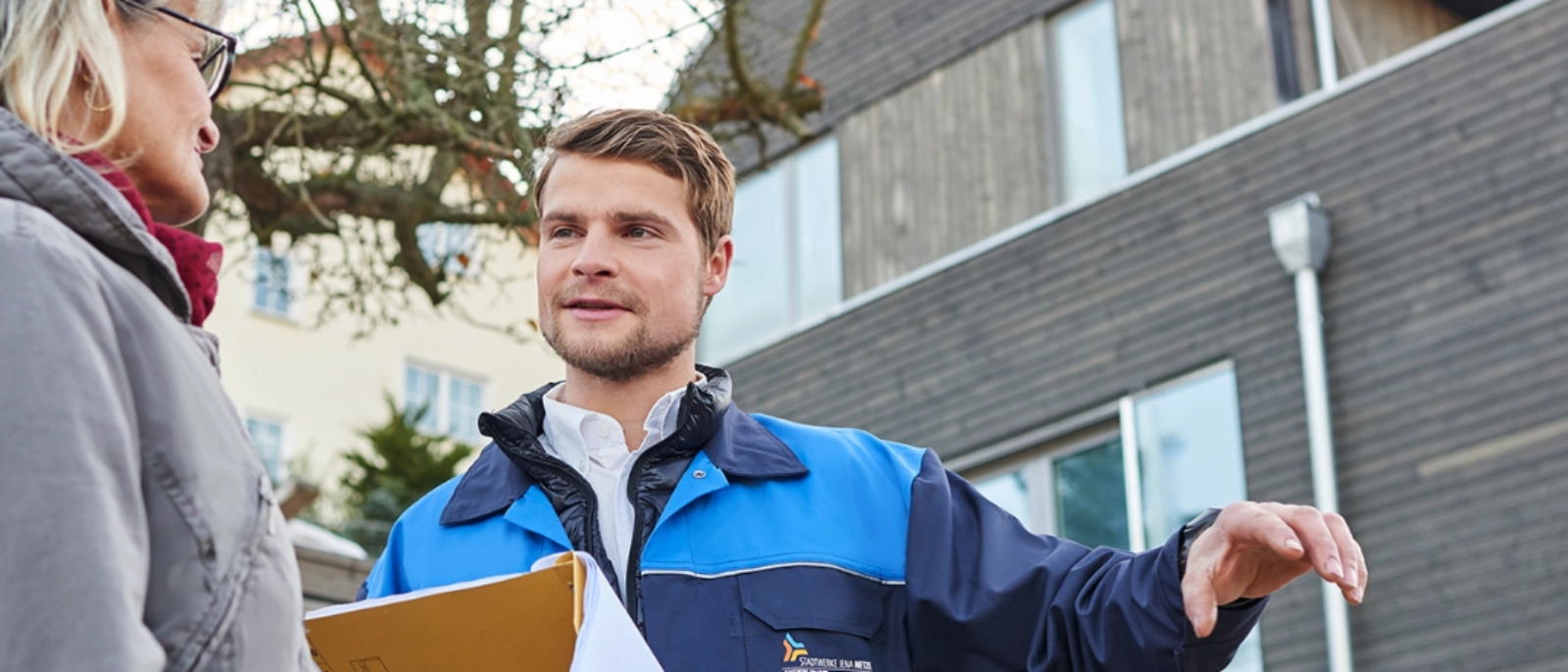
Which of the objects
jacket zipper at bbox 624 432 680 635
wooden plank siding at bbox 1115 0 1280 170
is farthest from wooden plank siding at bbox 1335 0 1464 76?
jacket zipper at bbox 624 432 680 635

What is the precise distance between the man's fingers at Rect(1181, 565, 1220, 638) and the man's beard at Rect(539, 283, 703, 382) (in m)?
1.09

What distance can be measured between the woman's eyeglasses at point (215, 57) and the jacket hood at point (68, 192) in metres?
0.43

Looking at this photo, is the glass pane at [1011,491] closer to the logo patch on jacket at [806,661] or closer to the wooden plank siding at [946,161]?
the wooden plank siding at [946,161]

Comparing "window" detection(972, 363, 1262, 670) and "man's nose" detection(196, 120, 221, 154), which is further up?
"window" detection(972, 363, 1262, 670)

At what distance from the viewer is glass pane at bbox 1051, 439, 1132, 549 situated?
1057 cm

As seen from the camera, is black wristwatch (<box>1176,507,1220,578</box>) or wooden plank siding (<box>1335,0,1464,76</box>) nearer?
black wristwatch (<box>1176,507,1220,578</box>)

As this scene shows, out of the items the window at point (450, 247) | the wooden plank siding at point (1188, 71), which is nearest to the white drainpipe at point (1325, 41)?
the wooden plank siding at point (1188, 71)

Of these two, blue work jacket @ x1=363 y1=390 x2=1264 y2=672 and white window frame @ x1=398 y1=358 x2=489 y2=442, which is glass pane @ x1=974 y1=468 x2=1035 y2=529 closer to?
blue work jacket @ x1=363 y1=390 x2=1264 y2=672

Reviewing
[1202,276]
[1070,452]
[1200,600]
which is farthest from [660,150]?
[1070,452]

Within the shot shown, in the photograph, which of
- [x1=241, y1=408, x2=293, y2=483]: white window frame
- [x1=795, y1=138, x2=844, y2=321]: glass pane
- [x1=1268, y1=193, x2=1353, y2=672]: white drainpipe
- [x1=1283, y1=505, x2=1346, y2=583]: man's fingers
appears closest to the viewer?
[x1=1283, y1=505, x2=1346, y2=583]: man's fingers

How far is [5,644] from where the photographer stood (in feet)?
5.32

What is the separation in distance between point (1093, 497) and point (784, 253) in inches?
134

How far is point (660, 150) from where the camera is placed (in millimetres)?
3607

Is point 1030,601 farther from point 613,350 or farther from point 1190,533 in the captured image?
point 613,350
